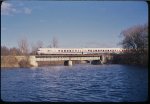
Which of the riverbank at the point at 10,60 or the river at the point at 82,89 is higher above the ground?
the riverbank at the point at 10,60

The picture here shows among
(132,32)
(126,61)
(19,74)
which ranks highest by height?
(132,32)

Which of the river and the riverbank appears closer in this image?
the river

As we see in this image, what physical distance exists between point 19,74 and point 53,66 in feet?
4.47

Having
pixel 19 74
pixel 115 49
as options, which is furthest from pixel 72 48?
pixel 19 74

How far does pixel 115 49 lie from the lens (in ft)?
9.96

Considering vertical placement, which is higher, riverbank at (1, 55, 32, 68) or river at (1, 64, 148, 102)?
riverbank at (1, 55, 32, 68)

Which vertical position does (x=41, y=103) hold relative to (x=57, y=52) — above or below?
below

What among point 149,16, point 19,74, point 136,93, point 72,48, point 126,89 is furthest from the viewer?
point 19,74

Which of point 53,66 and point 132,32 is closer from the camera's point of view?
point 132,32

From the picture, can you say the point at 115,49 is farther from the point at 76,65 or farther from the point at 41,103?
the point at 76,65

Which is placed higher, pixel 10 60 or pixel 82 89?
pixel 10 60

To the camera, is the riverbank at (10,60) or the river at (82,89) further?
the riverbank at (10,60)

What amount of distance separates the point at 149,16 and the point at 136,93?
71 centimetres

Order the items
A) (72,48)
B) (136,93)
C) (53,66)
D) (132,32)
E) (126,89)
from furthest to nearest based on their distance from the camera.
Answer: (53,66) → (132,32) → (72,48) → (126,89) → (136,93)
